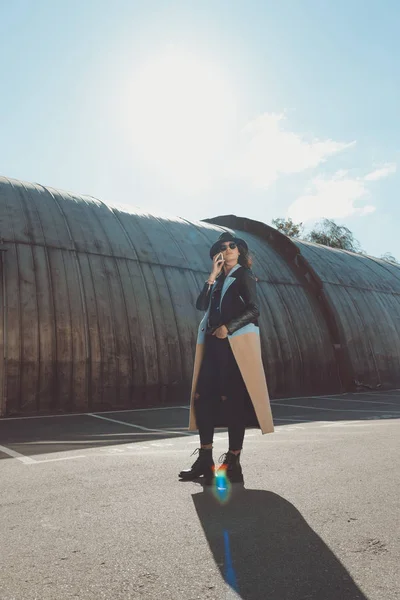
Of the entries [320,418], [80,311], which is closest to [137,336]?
[80,311]

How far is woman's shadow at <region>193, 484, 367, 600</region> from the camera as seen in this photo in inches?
76.1

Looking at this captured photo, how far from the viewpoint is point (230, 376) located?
395cm

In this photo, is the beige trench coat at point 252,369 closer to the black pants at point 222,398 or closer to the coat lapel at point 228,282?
the black pants at point 222,398

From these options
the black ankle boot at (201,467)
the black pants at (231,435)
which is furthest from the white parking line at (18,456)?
the black pants at (231,435)

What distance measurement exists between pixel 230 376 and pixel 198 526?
1407 mm

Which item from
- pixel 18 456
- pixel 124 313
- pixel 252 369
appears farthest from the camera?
pixel 124 313

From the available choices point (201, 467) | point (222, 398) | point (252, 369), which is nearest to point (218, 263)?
point (252, 369)

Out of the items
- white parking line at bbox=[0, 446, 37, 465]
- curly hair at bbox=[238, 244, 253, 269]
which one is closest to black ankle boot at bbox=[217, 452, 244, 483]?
curly hair at bbox=[238, 244, 253, 269]

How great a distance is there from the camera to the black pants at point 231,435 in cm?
389

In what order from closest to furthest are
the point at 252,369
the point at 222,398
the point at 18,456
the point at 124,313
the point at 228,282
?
1. the point at 252,369
2. the point at 222,398
3. the point at 228,282
4. the point at 18,456
5. the point at 124,313

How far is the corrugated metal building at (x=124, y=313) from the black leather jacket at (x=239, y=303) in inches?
286

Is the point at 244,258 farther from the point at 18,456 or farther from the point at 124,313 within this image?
the point at 124,313

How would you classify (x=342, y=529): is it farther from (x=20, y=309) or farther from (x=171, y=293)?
(x=171, y=293)

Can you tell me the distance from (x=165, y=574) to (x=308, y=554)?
683 mm
